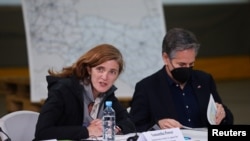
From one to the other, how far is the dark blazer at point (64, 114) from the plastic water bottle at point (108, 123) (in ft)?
0.37

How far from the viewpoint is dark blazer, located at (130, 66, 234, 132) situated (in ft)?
10.4

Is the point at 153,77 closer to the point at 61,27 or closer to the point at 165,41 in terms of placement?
the point at 165,41

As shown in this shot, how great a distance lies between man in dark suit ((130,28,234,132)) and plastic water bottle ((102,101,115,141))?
1.09ft

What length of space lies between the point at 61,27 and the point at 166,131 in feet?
9.70

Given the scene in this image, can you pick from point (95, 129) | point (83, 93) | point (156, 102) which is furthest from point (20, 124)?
point (156, 102)

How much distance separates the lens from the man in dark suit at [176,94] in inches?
122

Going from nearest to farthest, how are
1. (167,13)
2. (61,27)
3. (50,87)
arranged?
(50,87) → (61,27) → (167,13)

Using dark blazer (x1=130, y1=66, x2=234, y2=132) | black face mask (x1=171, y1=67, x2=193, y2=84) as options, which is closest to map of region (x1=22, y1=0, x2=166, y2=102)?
dark blazer (x1=130, y1=66, x2=234, y2=132)

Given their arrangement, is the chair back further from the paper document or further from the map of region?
the map of region

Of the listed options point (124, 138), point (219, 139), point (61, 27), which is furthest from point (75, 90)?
point (61, 27)

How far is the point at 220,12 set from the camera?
29.5 feet

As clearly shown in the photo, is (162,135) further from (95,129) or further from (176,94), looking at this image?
(176,94)

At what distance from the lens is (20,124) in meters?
2.98

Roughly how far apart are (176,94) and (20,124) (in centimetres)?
98
